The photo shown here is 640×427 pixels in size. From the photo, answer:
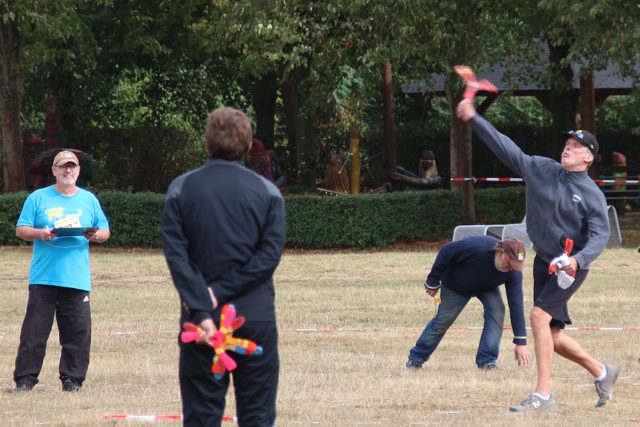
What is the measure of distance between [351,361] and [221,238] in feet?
15.3

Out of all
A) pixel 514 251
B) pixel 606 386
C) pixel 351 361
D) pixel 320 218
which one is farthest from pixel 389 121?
pixel 606 386

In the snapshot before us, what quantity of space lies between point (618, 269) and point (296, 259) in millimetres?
5637

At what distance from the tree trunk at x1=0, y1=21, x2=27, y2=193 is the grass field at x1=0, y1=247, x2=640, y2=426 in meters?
7.43

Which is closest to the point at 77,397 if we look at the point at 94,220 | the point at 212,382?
the point at 94,220

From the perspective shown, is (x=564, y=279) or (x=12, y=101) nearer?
(x=564, y=279)

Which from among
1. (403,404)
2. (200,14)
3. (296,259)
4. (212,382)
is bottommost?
(296,259)

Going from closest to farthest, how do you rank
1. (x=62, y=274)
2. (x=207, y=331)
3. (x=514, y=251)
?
(x=207, y=331) < (x=62, y=274) < (x=514, y=251)

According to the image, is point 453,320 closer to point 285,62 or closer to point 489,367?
point 489,367

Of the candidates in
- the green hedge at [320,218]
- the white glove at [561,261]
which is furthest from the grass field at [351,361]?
the green hedge at [320,218]

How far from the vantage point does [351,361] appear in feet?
28.9

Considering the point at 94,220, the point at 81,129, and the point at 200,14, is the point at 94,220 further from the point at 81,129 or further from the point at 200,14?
the point at 81,129

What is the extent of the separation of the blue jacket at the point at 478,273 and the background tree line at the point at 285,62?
10687mm

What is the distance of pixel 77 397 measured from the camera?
24.1 feet

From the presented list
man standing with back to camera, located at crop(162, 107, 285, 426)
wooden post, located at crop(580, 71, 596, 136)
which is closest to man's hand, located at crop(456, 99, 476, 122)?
man standing with back to camera, located at crop(162, 107, 285, 426)
